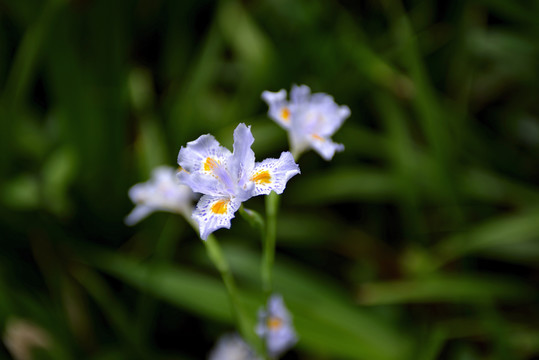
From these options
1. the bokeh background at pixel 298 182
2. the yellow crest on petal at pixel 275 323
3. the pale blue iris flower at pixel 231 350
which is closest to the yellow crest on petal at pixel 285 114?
the yellow crest on petal at pixel 275 323

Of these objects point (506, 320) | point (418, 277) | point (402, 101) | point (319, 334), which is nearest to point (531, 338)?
point (506, 320)

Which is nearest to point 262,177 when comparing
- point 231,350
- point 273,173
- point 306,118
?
point 273,173

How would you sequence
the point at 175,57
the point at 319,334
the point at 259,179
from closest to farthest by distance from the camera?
the point at 259,179
the point at 319,334
the point at 175,57

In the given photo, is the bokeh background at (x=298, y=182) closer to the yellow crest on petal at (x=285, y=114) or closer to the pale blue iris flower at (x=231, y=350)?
the pale blue iris flower at (x=231, y=350)

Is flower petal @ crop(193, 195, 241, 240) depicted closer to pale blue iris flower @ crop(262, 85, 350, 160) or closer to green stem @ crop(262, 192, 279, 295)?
green stem @ crop(262, 192, 279, 295)

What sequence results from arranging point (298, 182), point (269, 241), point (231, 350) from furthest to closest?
point (298, 182) → point (231, 350) → point (269, 241)

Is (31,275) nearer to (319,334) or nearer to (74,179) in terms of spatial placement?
(74,179)

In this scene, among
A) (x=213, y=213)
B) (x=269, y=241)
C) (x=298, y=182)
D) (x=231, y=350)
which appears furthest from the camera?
(x=298, y=182)

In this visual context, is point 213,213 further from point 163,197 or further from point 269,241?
point 163,197
